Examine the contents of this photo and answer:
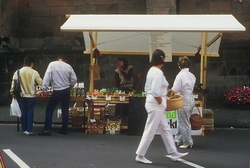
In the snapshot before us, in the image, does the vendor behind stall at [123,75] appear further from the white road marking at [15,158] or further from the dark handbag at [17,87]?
the white road marking at [15,158]

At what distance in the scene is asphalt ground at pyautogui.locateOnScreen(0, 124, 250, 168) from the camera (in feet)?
18.3

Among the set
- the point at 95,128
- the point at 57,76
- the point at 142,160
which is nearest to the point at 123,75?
the point at 95,128

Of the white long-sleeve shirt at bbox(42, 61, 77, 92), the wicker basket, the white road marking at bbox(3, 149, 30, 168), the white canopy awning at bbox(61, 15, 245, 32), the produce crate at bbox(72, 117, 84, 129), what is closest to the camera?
the white road marking at bbox(3, 149, 30, 168)

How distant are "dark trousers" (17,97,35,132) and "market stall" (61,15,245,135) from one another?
1.80 meters

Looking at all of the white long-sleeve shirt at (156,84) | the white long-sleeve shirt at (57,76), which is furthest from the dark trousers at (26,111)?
the white long-sleeve shirt at (156,84)

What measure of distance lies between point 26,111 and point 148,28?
3.54 metres

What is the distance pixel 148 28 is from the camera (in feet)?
24.3

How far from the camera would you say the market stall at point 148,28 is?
290 inches

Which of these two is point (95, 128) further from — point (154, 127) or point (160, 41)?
point (154, 127)

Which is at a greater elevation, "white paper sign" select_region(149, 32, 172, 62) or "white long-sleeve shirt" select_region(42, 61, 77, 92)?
"white paper sign" select_region(149, 32, 172, 62)

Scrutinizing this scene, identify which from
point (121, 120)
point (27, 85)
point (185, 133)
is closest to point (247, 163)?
point (185, 133)

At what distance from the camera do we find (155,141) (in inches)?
287

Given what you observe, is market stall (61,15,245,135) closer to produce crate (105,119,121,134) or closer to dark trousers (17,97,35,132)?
produce crate (105,119,121,134)

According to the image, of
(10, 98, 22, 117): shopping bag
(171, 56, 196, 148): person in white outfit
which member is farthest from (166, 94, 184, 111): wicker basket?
(10, 98, 22, 117): shopping bag
